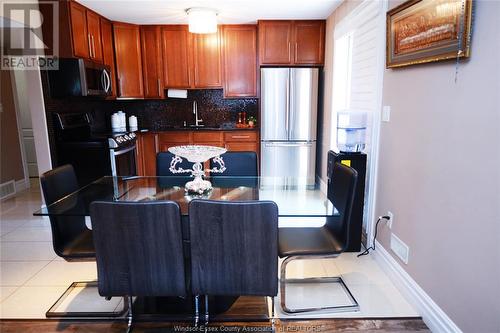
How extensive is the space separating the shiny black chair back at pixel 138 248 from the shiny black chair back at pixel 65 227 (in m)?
0.43

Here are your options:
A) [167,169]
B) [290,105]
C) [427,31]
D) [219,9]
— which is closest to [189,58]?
[219,9]

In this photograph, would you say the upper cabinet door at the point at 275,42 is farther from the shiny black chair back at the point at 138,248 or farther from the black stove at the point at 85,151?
the shiny black chair back at the point at 138,248

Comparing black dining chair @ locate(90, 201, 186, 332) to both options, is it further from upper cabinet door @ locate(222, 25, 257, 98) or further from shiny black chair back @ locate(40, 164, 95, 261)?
upper cabinet door @ locate(222, 25, 257, 98)

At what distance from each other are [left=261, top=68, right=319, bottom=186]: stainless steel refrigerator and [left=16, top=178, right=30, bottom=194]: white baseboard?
3.62 m

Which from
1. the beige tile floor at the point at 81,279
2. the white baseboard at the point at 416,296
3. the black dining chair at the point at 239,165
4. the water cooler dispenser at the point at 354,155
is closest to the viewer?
the white baseboard at the point at 416,296

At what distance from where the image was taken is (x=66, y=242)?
6.86 feet

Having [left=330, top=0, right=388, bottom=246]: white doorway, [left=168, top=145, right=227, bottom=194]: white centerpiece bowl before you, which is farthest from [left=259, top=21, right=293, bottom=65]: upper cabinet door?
[left=168, top=145, right=227, bottom=194]: white centerpiece bowl

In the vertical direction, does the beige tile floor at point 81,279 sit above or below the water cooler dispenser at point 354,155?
below

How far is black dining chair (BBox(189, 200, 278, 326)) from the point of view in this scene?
1499mm

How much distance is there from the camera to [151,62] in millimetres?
4723

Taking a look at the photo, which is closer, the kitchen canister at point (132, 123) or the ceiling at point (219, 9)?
the ceiling at point (219, 9)

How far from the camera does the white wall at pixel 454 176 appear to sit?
4.67 ft

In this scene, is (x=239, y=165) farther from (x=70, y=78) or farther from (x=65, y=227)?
(x=70, y=78)

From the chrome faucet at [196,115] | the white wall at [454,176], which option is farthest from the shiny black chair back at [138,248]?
the chrome faucet at [196,115]
